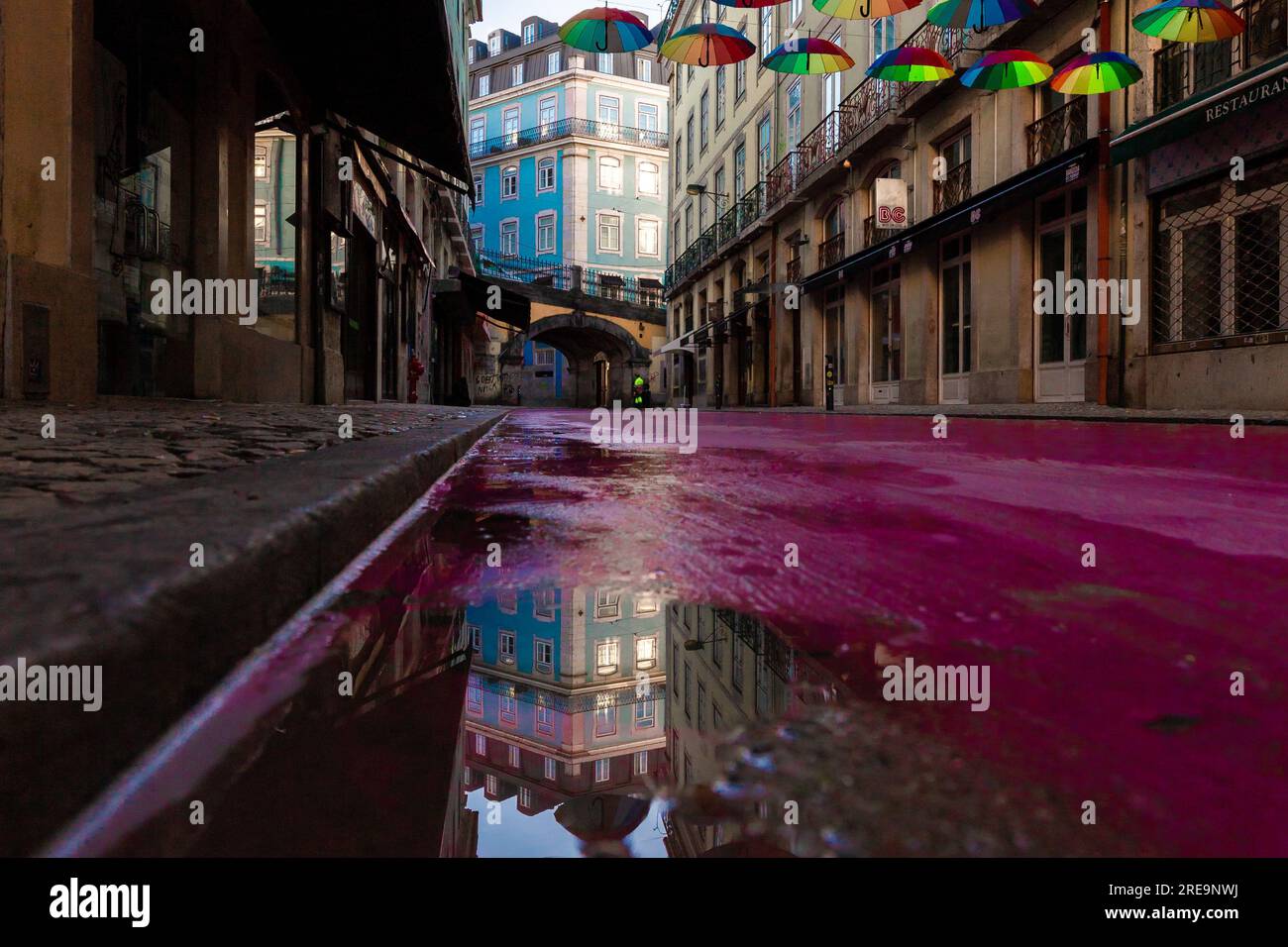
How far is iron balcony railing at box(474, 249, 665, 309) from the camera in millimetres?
34875

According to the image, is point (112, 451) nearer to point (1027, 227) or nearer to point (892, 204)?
point (1027, 227)

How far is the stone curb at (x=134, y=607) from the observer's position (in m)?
0.61

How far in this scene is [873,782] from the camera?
0.62 m

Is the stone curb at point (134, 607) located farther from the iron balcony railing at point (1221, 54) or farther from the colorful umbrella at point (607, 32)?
the colorful umbrella at point (607, 32)

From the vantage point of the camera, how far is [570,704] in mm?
909

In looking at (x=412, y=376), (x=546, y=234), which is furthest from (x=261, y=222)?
(x=546, y=234)

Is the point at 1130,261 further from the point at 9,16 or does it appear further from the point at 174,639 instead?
the point at 174,639

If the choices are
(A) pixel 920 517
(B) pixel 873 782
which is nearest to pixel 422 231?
(A) pixel 920 517

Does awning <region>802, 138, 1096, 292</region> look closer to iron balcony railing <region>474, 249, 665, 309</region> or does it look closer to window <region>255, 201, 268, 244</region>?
window <region>255, 201, 268, 244</region>

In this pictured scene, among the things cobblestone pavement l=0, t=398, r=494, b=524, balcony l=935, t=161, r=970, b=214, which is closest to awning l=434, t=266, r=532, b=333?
balcony l=935, t=161, r=970, b=214

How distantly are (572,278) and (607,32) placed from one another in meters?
23.0

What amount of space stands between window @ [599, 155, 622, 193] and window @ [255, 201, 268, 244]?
3456 centimetres

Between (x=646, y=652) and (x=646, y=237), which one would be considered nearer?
(x=646, y=652)

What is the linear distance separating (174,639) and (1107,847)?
0.80 metres
